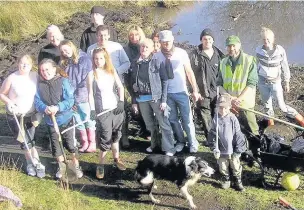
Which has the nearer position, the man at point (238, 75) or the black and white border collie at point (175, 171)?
the black and white border collie at point (175, 171)

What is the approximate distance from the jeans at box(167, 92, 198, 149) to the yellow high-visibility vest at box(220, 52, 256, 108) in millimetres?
649

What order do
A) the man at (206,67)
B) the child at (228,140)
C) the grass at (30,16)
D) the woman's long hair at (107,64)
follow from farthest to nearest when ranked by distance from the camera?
the grass at (30,16), the man at (206,67), the woman's long hair at (107,64), the child at (228,140)

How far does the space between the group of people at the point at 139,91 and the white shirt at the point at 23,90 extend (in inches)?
0.5

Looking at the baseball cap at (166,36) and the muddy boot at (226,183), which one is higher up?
the baseball cap at (166,36)

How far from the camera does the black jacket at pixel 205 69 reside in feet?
23.8

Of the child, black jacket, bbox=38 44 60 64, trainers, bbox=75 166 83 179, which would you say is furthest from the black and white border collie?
black jacket, bbox=38 44 60 64

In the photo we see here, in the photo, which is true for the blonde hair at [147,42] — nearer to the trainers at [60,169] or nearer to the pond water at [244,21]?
the trainers at [60,169]

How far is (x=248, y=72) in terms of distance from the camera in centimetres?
682

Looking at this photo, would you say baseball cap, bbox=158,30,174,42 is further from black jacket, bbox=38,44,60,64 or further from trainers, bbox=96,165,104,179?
trainers, bbox=96,165,104,179

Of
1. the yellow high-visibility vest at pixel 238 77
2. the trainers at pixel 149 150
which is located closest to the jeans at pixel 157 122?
the trainers at pixel 149 150

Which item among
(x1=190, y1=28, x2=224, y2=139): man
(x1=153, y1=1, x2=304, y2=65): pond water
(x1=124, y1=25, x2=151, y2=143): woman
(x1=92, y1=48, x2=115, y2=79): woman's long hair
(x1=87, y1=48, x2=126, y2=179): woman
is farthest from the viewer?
(x1=153, y1=1, x2=304, y2=65): pond water

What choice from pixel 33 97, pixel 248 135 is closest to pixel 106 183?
pixel 33 97

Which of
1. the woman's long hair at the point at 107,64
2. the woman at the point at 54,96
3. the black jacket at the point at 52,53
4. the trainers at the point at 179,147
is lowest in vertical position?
the trainers at the point at 179,147

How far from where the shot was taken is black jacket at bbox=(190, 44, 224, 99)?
7.25 m
